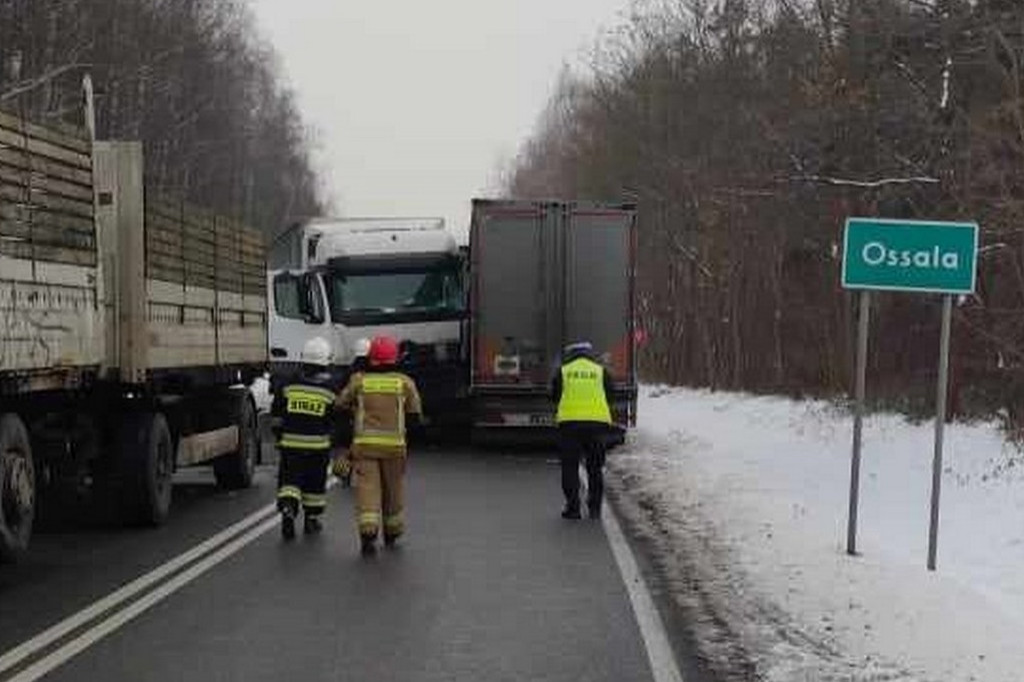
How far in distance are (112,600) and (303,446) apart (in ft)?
9.67

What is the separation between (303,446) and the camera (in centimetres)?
1138

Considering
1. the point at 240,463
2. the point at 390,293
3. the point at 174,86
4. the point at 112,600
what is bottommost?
the point at 240,463

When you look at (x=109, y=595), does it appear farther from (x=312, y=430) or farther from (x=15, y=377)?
(x=312, y=430)

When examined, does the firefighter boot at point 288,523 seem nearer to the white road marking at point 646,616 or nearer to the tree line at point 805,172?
the white road marking at point 646,616

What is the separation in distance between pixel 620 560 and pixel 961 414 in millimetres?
11370

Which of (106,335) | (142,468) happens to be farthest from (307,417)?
(106,335)

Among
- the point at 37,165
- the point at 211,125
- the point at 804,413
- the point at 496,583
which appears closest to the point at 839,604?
the point at 496,583

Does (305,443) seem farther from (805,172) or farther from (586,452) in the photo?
(805,172)

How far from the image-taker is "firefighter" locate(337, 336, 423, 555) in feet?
35.4

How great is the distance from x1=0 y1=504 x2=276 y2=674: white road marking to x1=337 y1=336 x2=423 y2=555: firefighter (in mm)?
1223

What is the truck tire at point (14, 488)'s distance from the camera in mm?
9078

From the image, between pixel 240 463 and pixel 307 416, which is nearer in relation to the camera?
pixel 307 416

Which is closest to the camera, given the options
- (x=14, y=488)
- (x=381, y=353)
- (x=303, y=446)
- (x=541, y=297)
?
(x=14, y=488)

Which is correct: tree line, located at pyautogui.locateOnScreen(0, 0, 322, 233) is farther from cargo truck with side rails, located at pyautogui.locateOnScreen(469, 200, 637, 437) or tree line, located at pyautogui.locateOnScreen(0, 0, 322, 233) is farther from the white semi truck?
cargo truck with side rails, located at pyautogui.locateOnScreen(469, 200, 637, 437)
